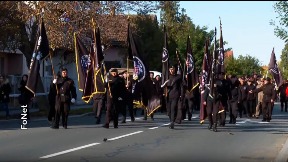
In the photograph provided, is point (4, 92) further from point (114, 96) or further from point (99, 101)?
point (114, 96)

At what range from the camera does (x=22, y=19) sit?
24.8 metres

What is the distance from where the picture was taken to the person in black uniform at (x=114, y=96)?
773 inches

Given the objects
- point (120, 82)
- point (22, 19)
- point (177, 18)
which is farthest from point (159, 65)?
point (120, 82)

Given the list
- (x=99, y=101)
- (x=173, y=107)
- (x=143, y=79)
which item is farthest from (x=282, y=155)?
(x=99, y=101)

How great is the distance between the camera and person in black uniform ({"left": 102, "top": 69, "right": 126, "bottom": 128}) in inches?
773

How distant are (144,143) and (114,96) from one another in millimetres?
4218

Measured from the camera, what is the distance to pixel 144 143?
15.8 m

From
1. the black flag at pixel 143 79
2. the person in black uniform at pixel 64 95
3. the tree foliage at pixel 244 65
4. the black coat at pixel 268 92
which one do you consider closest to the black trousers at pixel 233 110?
the black coat at pixel 268 92

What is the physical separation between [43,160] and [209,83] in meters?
8.22

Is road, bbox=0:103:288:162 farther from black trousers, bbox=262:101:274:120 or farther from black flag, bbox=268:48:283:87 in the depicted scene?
black flag, bbox=268:48:283:87

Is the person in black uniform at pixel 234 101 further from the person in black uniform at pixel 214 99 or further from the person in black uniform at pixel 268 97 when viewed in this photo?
the person in black uniform at pixel 214 99

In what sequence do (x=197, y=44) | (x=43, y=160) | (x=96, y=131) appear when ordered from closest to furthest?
(x=43, y=160) < (x=96, y=131) < (x=197, y=44)

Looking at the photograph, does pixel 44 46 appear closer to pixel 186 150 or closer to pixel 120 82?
pixel 120 82

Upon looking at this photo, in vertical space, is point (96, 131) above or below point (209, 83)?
below
